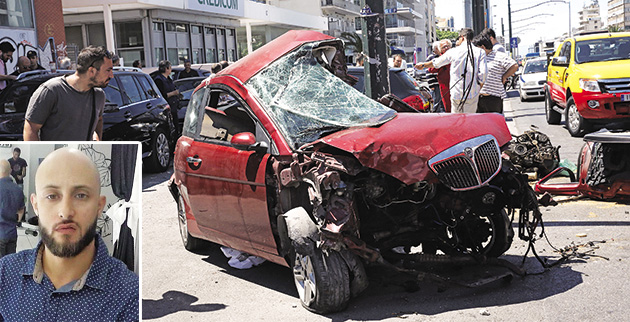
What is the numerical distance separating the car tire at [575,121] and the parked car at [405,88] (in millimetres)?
3376

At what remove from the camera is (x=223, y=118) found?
6.57m

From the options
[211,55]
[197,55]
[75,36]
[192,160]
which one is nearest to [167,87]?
[192,160]

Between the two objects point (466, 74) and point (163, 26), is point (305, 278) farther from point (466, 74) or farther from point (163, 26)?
point (163, 26)

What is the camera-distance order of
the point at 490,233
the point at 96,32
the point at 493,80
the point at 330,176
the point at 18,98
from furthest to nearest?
the point at 96,32 → the point at 18,98 → the point at 493,80 → the point at 490,233 → the point at 330,176

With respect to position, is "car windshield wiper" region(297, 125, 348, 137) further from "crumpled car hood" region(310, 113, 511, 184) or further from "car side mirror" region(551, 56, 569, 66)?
"car side mirror" region(551, 56, 569, 66)

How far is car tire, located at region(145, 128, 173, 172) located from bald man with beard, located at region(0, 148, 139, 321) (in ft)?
32.3

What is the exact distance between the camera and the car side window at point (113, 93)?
1192cm

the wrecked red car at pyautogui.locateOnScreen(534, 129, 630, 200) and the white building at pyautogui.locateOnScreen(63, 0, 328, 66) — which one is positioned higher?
the white building at pyautogui.locateOnScreen(63, 0, 328, 66)

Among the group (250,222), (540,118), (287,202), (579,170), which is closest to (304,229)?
(287,202)

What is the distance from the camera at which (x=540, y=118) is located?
1997cm

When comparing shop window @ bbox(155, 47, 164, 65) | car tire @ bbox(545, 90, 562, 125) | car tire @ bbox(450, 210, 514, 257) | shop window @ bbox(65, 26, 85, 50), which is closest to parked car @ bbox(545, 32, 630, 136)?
car tire @ bbox(545, 90, 562, 125)

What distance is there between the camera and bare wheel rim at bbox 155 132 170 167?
43.2 ft

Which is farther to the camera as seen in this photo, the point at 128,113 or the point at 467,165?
the point at 128,113

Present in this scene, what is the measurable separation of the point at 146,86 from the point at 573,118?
8200 mm
